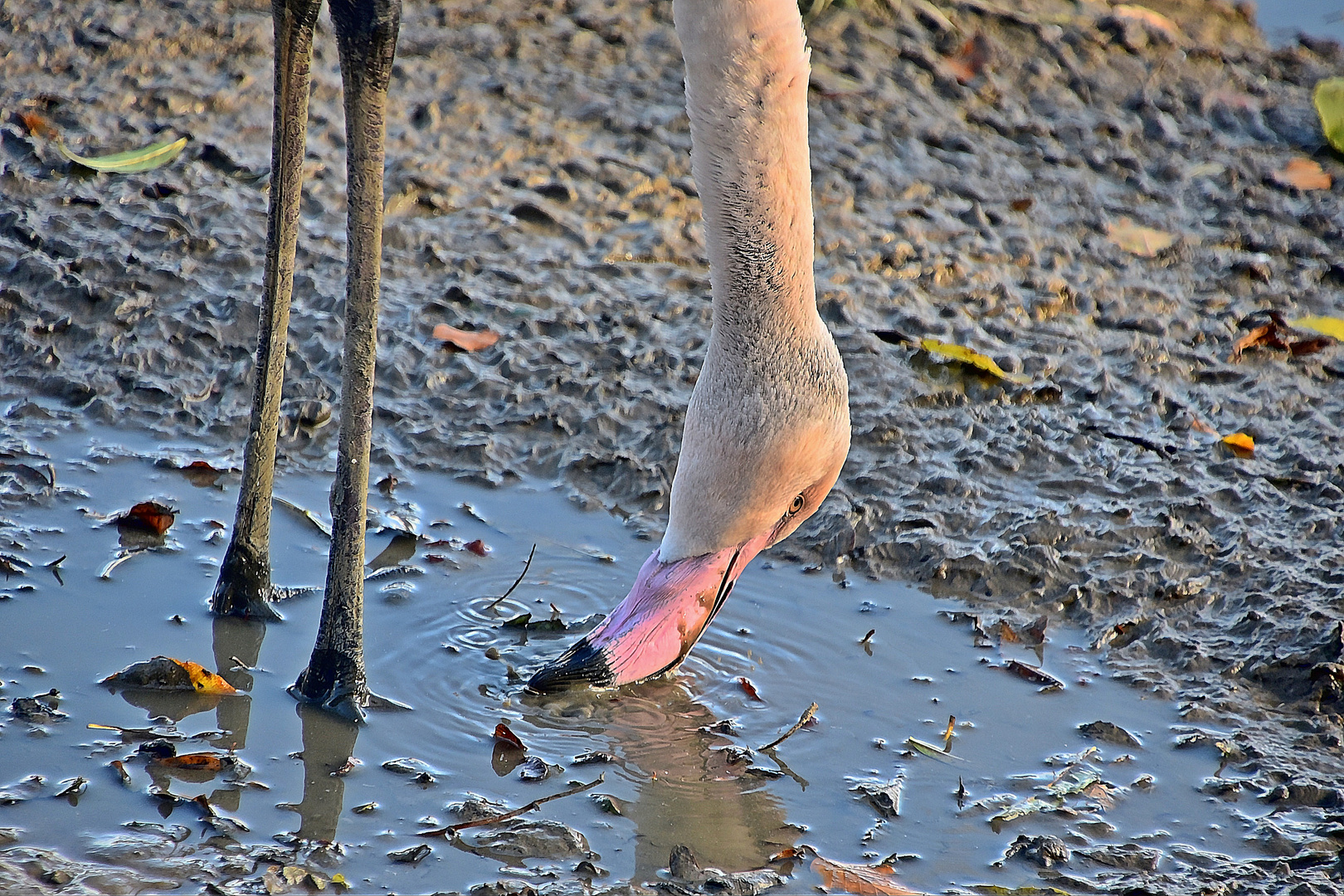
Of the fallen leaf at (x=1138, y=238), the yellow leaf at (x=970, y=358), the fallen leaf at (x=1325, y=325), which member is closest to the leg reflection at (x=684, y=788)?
the yellow leaf at (x=970, y=358)

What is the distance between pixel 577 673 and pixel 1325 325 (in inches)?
143

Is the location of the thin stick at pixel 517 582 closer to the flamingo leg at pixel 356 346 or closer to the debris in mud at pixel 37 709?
the flamingo leg at pixel 356 346

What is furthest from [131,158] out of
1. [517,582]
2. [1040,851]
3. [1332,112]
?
[1332,112]

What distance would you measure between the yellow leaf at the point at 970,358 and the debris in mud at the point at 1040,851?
2.24 m

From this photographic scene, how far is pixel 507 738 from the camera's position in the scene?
3.26 meters

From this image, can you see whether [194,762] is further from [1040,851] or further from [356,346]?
[1040,851]

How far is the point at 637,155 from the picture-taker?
20.4 feet

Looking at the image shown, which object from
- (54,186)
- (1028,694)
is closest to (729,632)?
(1028,694)

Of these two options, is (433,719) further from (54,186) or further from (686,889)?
(54,186)

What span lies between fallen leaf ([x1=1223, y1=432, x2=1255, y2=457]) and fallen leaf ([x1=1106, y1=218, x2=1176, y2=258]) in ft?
4.86

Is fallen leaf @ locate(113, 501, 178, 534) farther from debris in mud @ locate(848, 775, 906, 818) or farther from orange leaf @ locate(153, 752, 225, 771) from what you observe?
debris in mud @ locate(848, 775, 906, 818)

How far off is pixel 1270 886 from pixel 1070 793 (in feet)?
1.53

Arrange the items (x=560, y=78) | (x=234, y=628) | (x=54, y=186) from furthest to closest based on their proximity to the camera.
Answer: (x=560, y=78), (x=54, y=186), (x=234, y=628)

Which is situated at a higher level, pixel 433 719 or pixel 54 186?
pixel 54 186
